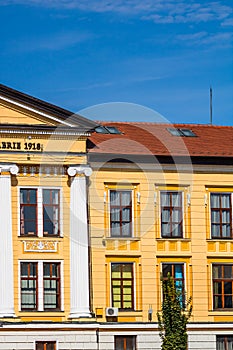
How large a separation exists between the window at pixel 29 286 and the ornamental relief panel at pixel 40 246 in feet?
1.89

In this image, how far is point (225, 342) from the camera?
47938 millimetres

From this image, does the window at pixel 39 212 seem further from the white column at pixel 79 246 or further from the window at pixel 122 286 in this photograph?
the window at pixel 122 286

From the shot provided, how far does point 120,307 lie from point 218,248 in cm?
480

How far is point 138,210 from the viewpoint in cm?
4828

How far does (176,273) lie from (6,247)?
7151mm

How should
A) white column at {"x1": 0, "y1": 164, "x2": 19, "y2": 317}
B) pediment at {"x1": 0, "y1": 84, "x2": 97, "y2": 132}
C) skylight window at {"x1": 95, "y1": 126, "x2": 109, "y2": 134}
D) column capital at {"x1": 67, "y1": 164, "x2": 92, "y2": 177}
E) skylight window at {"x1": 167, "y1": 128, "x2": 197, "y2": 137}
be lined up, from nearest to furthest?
white column at {"x1": 0, "y1": 164, "x2": 19, "y2": 317} < pediment at {"x1": 0, "y1": 84, "x2": 97, "y2": 132} < column capital at {"x1": 67, "y1": 164, "x2": 92, "y2": 177} < skylight window at {"x1": 95, "y1": 126, "x2": 109, "y2": 134} < skylight window at {"x1": 167, "y1": 128, "x2": 197, "y2": 137}

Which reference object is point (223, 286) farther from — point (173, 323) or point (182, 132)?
point (182, 132)

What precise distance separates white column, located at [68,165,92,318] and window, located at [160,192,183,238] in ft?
11.7

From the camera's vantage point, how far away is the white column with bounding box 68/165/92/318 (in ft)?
152

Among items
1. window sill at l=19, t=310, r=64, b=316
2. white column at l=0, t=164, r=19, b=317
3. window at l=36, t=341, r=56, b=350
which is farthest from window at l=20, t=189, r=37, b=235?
window at l=36, t=341, r=56, b=350

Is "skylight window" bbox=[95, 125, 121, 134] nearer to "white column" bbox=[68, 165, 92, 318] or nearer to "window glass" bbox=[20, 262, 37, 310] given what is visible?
"white column" bbox=[68, 165, 92, 318]

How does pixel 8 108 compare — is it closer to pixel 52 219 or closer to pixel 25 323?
pixel 52 219

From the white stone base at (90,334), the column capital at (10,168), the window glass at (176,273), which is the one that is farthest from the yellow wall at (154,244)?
the column capital at (10,168)

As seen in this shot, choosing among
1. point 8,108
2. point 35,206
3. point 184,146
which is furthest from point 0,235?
point 184,146
